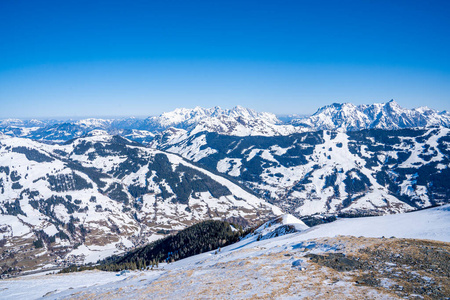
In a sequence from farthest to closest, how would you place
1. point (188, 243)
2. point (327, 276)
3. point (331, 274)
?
1. point (188, 243)
2. point (331, 274)
3. point (327, 276)

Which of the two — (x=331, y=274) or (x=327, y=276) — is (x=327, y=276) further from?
(x=331, y=274)

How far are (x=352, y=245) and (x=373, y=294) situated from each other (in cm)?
1265

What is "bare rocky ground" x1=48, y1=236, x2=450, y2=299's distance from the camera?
17.3 m

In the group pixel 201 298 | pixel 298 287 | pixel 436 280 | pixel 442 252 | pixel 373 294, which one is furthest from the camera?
pixel 442 252

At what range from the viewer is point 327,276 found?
67.7ft

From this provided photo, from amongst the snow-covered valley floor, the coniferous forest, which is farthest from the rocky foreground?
the coniferous forest

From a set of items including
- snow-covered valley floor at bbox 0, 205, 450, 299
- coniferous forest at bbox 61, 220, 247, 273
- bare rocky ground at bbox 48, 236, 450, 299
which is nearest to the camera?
bare rocky ground at bbox 48, 236, 450, 299

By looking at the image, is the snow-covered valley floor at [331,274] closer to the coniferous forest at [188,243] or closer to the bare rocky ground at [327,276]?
the bare rocky ground at [327,276]

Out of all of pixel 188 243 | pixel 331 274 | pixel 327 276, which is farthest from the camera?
pixel 188 243

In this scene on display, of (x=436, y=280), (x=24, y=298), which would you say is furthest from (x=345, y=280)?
(x=24, y=298)

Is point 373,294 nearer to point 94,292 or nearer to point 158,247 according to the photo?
point 94,292

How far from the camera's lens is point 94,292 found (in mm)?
30688

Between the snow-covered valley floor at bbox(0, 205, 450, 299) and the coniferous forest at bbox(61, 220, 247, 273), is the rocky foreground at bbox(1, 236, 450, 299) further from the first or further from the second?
the coniferous forest at bbox(61, 220, 247, 273)

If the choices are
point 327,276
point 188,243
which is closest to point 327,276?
point 327,276
